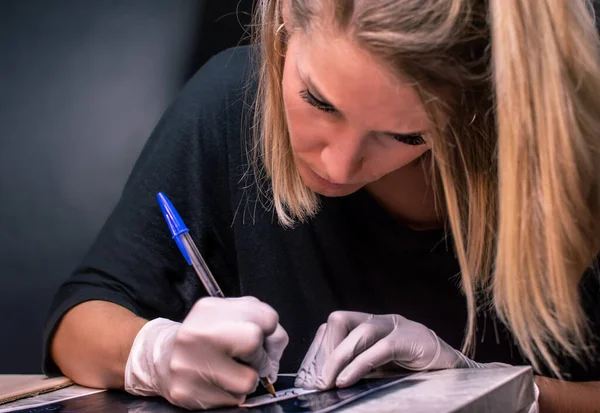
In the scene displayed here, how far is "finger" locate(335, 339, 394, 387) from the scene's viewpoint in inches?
30.2

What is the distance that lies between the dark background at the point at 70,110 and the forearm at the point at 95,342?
37 centimetres

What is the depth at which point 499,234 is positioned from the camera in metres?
0.79

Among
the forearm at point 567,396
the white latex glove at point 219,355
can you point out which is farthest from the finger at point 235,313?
the forearm at point 567,396

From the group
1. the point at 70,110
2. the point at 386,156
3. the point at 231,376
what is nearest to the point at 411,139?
the point at 386,156

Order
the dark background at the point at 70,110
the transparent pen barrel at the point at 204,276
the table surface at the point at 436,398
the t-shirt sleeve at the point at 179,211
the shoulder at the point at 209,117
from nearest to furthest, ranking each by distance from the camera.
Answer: the table surface at the point at 436,398 → the transparent pen barrel at the point at 204,276 → the t-shirt sleeve at the point at 179,211 → the shoulder at the point at 209,117 → the dark background at the point at 70,110

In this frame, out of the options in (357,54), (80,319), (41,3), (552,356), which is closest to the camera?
(357,54)

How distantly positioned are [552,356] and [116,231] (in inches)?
23.1

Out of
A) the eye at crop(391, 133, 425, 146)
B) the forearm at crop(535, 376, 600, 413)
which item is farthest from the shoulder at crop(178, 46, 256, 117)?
the forearm at crop(535, 376, 600, 413)

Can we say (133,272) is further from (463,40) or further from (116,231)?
(463,40)

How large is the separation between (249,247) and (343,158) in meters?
0.34

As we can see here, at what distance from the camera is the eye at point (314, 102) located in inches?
31.2

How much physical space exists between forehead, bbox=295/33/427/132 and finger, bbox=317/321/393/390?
0.70 ft

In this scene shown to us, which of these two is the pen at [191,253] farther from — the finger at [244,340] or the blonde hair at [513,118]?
the blonde hair at [513,118]

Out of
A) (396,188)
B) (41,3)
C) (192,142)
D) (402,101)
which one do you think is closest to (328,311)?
(396,188)
